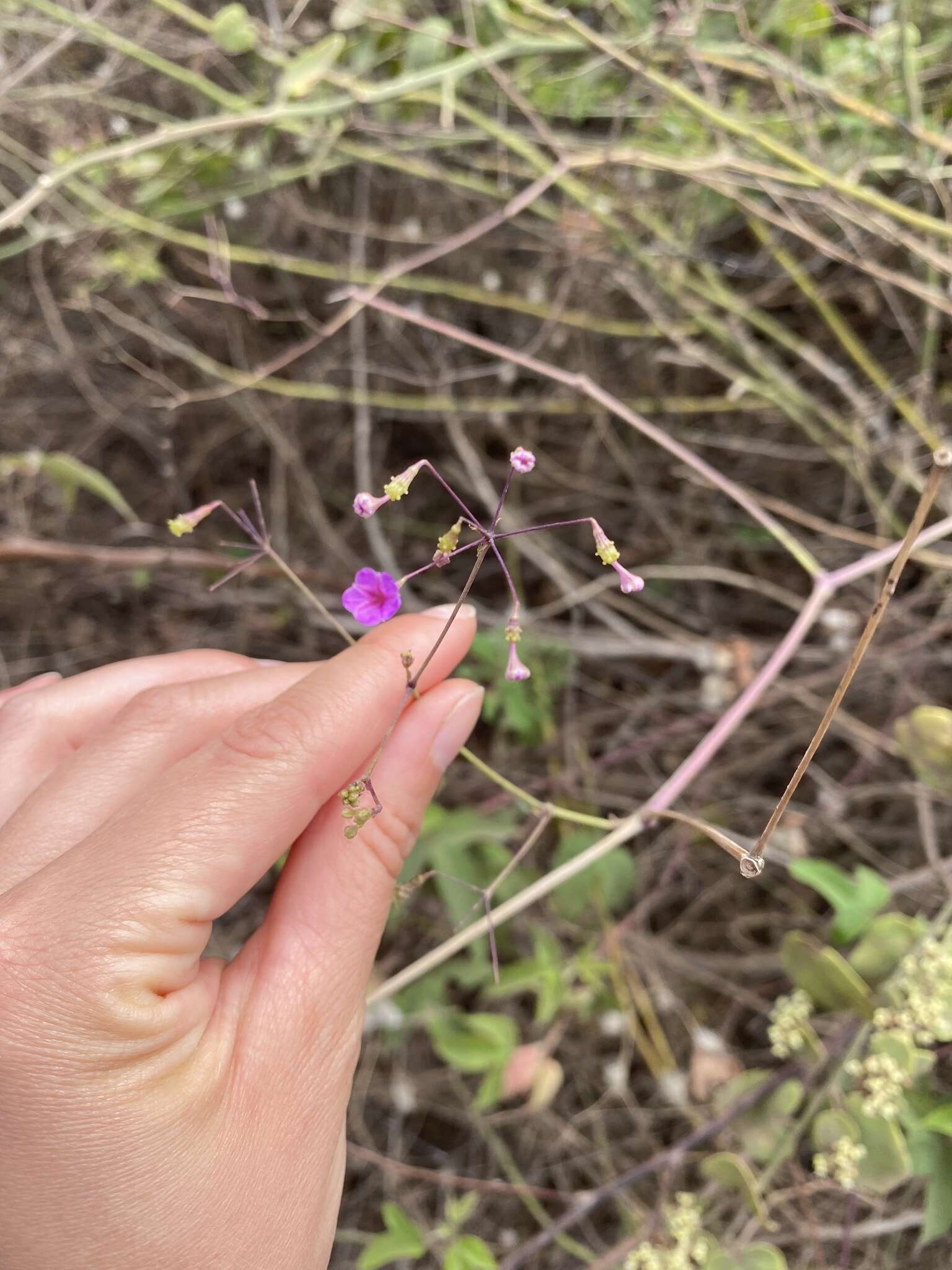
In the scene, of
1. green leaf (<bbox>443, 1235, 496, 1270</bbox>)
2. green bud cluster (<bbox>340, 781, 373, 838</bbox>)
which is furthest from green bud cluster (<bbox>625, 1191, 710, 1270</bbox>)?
green bud cluster (<bbox>340, 781, 373, 838</bbox>)

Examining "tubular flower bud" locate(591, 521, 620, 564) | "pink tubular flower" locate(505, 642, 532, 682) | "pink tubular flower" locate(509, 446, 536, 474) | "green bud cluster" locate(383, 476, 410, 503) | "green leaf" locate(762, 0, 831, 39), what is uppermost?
"green leaf" locate(762, 0, 831, 39)

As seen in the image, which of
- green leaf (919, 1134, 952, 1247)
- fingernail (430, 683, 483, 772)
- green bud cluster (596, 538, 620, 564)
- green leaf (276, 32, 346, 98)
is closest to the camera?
green bud cluster (596, 538, 620, 564)

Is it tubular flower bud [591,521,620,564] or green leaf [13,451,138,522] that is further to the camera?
green leaf [13,451,138,522]

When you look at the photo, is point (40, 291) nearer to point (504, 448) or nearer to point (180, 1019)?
point (504, 448)

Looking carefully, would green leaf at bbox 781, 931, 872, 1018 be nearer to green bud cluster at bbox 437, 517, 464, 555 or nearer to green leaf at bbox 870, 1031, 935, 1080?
green leaf at bbox 870, 1031, 935, 1080

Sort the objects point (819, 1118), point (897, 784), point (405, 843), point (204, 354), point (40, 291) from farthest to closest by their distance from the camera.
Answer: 1. point (204, 354)
2. point (40, 291)
3. point (897, 784)
4. point (819, 1118)
5. point (405, 843)

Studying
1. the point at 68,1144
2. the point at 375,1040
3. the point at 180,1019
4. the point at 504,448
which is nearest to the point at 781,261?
the point at 504,448
